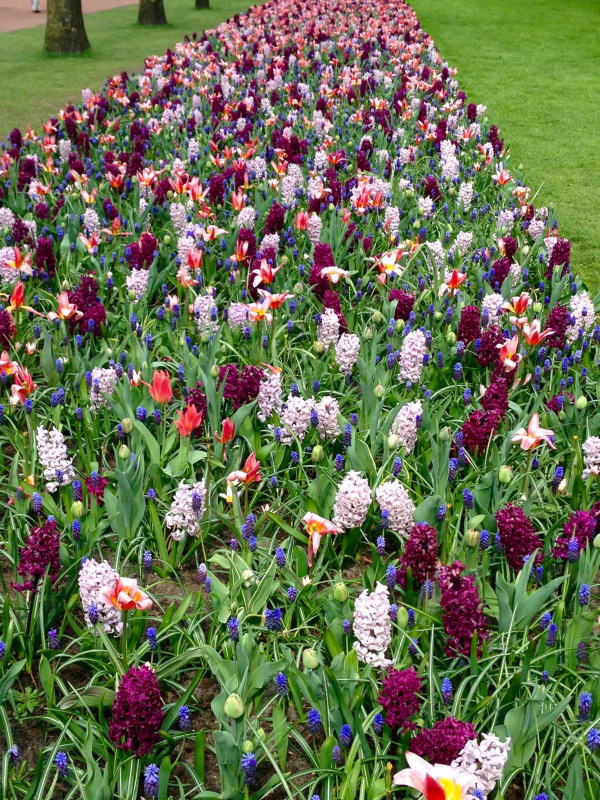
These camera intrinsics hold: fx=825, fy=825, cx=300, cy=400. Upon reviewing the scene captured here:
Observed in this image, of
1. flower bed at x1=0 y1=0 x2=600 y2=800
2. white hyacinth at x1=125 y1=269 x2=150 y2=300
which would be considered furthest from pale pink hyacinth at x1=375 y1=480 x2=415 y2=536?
white hyacinth at x1=125 y1=269 x2=150 y2=300

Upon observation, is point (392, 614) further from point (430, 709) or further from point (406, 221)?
point (406, 221)

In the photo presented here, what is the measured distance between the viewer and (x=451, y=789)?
57.7 inches

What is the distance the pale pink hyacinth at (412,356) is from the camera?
328cm

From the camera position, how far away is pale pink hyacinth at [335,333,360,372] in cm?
335

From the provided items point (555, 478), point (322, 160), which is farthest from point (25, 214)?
point (555, 478)

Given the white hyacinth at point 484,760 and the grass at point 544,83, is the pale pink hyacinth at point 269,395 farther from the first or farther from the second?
the grass at point 544,83

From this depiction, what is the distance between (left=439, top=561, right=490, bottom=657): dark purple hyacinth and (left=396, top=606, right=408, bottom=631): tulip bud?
10cm

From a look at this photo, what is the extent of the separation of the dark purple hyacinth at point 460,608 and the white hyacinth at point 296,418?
96cm

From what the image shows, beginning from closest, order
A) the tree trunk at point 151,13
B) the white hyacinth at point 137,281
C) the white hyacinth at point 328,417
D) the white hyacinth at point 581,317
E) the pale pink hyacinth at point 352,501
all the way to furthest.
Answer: the pale pink hyacinth at point 352,501
the white hyacinth at point 328,417
the white hyacinth at point 581,317
the white hyacinth at point 137,281
the tree trunk at point 151,13

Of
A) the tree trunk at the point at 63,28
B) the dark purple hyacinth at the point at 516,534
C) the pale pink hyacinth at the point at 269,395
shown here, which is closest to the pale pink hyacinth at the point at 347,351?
the pale pink hyacinth at the point at 269,395

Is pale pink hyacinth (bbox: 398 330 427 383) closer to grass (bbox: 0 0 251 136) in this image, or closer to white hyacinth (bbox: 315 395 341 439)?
white hyacinth (bbox: 315 395 341 439)

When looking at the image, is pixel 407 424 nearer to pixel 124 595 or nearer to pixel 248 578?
pixel 248 578

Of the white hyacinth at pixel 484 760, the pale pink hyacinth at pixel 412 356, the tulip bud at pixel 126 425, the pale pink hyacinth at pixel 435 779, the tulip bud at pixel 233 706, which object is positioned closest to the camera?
the pale pink hyacinth at pixel 435 779

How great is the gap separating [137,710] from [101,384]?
1662 millimetres
